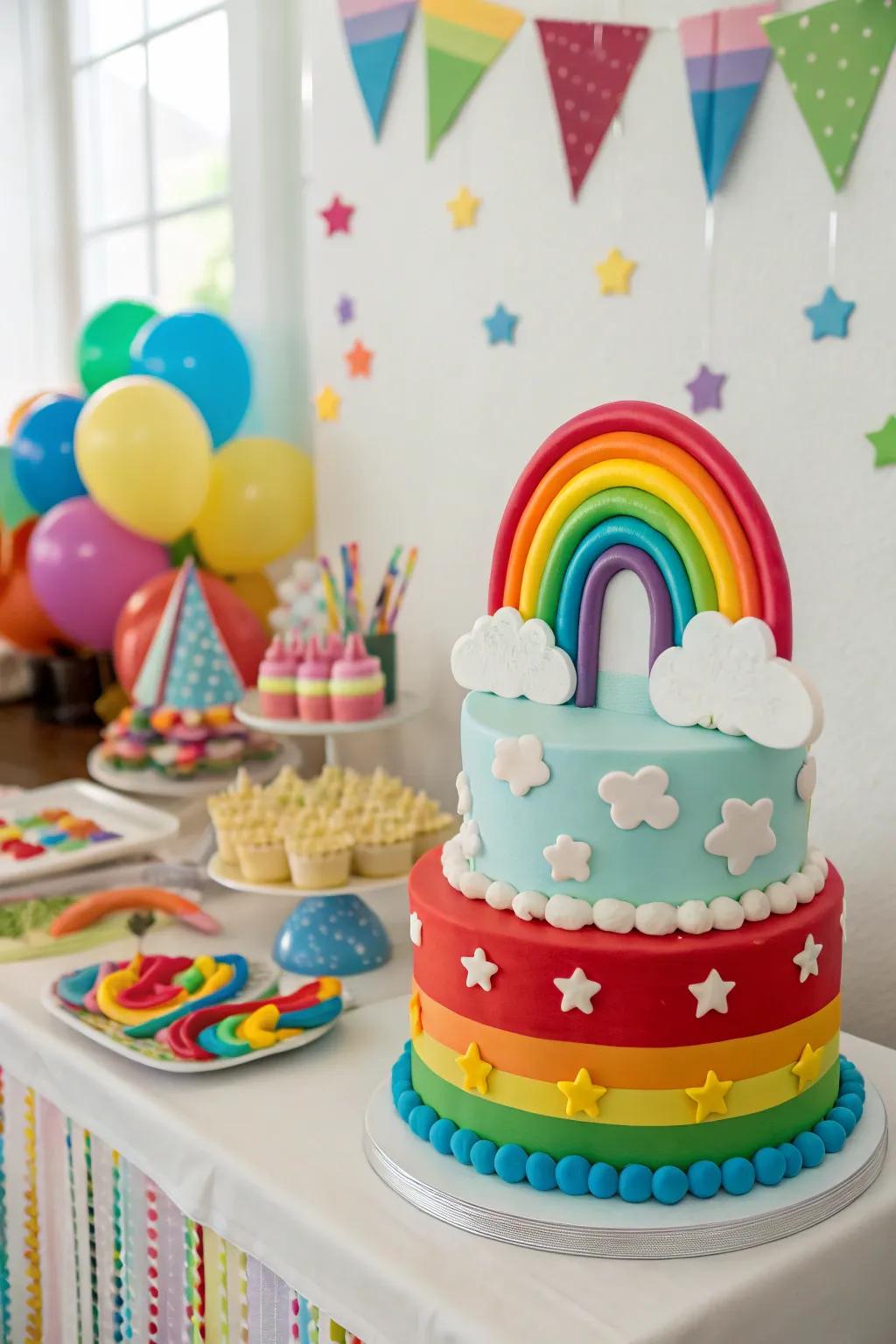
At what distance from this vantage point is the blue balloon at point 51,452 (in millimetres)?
2209

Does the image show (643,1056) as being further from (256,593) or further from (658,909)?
(256,593)

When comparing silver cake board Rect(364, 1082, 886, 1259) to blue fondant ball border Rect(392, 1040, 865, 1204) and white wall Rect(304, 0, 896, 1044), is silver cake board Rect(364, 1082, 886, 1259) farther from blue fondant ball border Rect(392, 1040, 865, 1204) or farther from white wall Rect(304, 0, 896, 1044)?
white wall Rect(304, 0, 896, 1044)

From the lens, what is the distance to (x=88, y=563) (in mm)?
2059

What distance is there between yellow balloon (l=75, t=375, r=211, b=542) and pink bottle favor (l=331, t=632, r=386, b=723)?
47 centimetres

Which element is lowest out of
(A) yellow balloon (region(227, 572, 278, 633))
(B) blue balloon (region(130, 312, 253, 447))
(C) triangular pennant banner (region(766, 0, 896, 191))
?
(A) yellow balloon (region(227, 572, 278, 633))

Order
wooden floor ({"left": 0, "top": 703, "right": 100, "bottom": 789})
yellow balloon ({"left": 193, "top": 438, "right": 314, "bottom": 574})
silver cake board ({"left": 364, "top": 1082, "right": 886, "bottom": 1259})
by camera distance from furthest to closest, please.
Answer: wooden floor ({"left": 0, "top": 703, "right": 100, "bottom": 789}), yellow balloon ({"left": 193, "top": 438, "right": 314, "bottom": 574}), silver cake board ({"left": 364, "top": 1082, "right": 886, "bottom": 1259})

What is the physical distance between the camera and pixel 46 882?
5.10ft

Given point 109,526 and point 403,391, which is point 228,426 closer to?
point 109,526

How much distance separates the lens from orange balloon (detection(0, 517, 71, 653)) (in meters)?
2.36

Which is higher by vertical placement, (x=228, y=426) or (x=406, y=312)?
(x=406, y=312)

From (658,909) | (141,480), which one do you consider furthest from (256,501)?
(658,909)

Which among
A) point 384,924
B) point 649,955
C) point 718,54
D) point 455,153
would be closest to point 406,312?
point 455,153

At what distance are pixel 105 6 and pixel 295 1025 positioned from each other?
2350 mm

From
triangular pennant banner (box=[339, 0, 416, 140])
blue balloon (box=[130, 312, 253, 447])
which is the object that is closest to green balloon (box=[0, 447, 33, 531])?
blue balloon (box=[130, 312, 253, 447])
